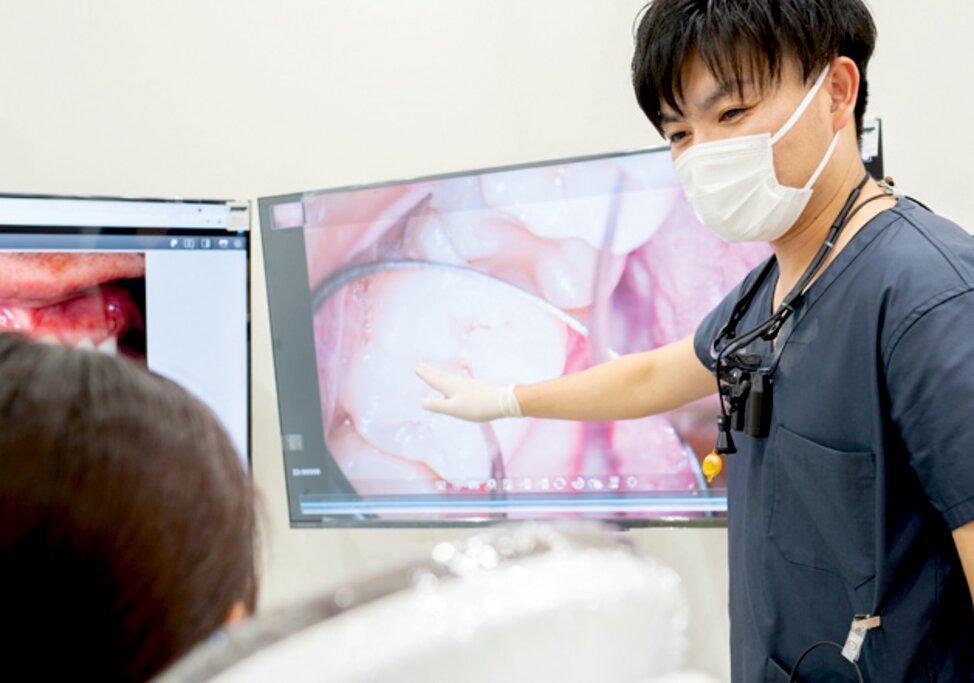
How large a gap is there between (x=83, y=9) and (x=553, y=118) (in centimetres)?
116

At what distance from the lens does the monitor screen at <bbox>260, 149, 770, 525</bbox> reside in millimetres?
1640

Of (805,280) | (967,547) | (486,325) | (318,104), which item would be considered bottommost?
(967,547)

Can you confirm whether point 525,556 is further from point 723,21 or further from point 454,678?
point 723,21

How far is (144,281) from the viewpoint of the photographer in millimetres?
1818

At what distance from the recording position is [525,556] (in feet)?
1.18

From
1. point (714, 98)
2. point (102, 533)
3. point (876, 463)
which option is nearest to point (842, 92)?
point (714, 98)

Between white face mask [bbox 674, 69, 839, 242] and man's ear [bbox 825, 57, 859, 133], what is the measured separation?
2cm

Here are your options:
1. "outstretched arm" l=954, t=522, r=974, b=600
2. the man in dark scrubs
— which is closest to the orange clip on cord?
the man in dark scrubs

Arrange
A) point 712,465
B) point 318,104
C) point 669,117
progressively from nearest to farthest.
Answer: point 669,117 < point 712,465 < point 318,104

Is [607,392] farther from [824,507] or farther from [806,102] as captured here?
[806,102]

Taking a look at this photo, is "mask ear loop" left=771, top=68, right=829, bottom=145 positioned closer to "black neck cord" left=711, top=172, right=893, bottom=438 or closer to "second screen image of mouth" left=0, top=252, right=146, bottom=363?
"black neck cord" left=711, top=172, right=893, bottom=438

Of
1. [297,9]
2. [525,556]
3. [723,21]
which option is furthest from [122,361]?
[297,9]

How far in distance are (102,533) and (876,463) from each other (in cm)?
94

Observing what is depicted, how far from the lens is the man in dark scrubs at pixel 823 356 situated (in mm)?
1050
